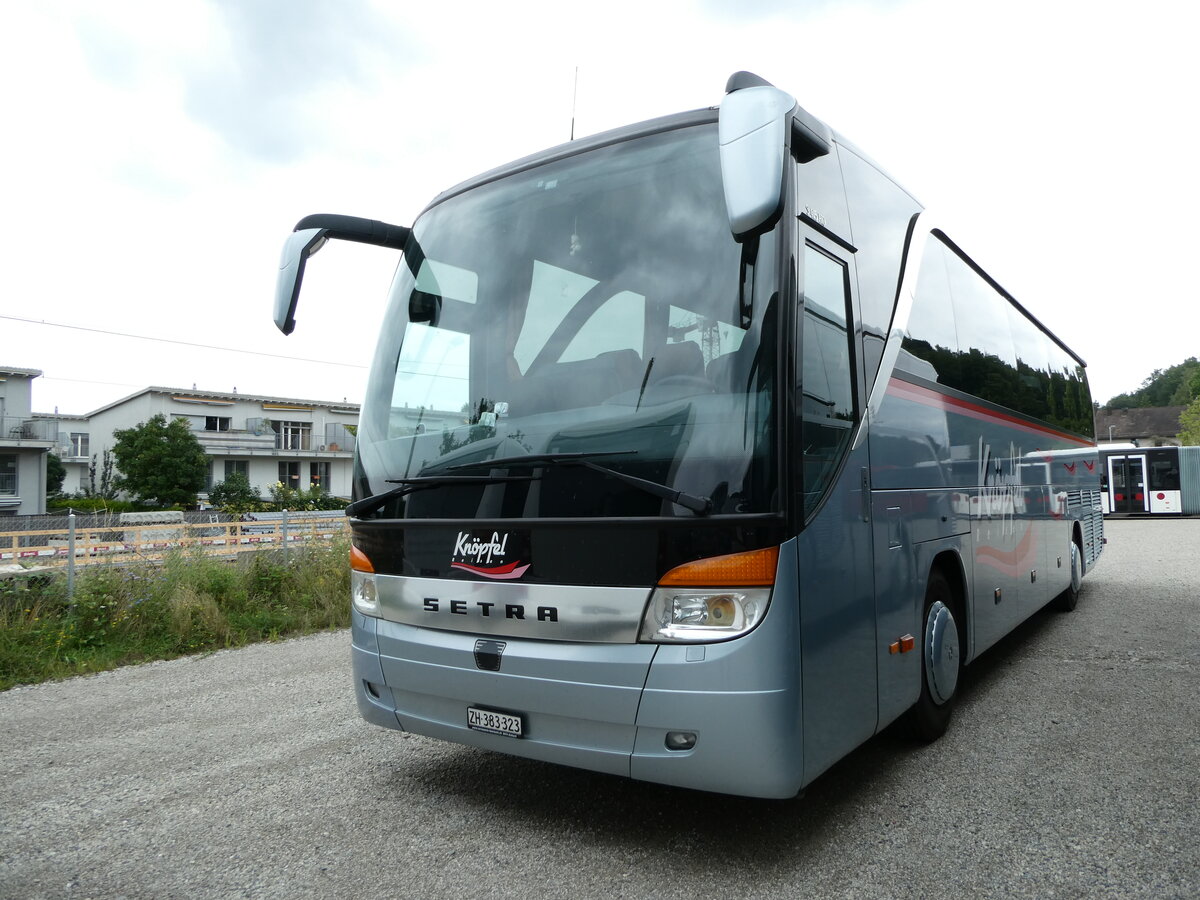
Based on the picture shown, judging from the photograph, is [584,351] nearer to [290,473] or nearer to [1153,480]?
[1153,480]

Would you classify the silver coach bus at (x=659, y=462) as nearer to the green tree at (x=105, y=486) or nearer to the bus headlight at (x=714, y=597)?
the bus headlight at (x=714, y=597)

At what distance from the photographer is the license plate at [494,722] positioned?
344cm

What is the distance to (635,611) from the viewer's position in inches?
124

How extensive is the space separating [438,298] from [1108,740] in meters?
4.31

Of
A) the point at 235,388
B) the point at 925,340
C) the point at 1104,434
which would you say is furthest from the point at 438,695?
the point at 1104,434

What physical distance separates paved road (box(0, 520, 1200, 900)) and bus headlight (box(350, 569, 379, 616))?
2.99ft

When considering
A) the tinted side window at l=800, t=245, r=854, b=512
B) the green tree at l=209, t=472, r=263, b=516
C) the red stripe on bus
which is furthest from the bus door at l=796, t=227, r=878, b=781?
the green tree at l=209, t=472, r=263, b=516

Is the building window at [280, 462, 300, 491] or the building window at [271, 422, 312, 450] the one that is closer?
the building window at [280, 462, 300, 491]

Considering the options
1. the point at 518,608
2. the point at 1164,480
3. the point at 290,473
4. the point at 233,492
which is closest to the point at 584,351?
the point at 518,608

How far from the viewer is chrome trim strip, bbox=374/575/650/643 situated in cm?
317

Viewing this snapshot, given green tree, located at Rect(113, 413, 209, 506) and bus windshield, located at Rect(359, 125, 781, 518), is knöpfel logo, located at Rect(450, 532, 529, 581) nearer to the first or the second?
bus windshield, located at Rect(359, 125, 781, 518)

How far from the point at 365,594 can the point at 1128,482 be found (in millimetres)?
36446

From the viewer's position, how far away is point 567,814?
388 centimetres

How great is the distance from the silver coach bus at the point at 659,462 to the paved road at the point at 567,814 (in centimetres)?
40
